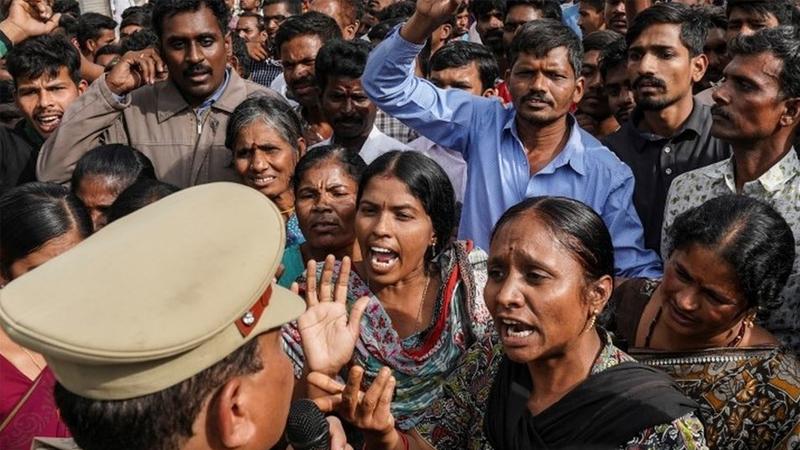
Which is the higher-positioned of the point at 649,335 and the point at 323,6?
the point at 649,335

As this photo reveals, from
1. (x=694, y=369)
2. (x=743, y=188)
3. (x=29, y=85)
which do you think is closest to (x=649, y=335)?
(x=694, y=369)

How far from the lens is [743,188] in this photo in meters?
3.43

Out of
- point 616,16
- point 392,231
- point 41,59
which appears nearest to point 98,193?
point 392,231

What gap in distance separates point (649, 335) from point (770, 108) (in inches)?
45.3

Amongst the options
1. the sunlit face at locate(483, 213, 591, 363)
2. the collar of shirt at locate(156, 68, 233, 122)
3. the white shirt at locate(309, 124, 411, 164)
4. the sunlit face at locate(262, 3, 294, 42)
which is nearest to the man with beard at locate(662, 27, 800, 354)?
the sunlit face at locate(483, 213, 591, 363)

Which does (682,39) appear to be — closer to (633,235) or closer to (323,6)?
(633,235)

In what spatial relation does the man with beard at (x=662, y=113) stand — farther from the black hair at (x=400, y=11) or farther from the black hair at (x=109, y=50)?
the black hair at (x=109, y=50)

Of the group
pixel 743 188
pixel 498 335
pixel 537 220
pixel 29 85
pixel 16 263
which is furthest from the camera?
pixel 29 85

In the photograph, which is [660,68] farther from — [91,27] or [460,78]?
[91,27]

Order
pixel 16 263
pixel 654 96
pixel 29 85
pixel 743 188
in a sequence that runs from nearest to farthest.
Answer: pixel 16 263, pixel 743 188, pixel 654 96, pixel 29 85

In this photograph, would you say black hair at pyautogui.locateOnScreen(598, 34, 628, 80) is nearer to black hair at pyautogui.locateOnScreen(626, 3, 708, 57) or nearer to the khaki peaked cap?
black hair at pyautogui.locateOnScreen(626, 3, 708, 57)

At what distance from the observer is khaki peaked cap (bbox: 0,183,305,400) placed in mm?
1410

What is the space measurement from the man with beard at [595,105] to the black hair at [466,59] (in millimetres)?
556

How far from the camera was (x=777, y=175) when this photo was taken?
3.38 m
